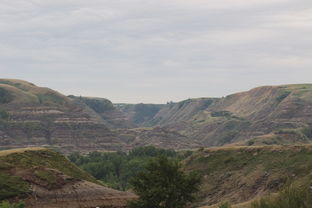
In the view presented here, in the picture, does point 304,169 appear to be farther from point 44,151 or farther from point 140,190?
point 44,151

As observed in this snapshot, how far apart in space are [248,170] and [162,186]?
48788 millimetres

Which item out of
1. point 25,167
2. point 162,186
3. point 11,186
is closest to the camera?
point 162,186

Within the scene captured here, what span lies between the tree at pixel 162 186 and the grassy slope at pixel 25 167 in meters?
31.2

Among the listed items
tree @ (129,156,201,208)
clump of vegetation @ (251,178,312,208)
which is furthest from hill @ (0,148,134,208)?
A: clump of vegetation @ (251,178,312,208)

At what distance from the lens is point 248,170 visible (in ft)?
367

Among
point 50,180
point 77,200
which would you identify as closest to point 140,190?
point 77,200

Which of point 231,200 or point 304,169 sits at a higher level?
Answer: point 304,169

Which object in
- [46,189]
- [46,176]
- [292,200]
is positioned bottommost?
[46,189]

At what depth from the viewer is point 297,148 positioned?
360ft

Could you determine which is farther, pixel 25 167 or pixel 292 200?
pixel 25 167

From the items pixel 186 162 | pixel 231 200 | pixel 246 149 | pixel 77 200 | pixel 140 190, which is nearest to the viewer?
pixel 140 190

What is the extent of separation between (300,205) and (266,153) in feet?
252

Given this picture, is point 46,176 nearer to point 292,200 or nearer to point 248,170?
point 248,170

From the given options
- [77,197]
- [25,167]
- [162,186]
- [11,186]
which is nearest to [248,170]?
[77,197]
